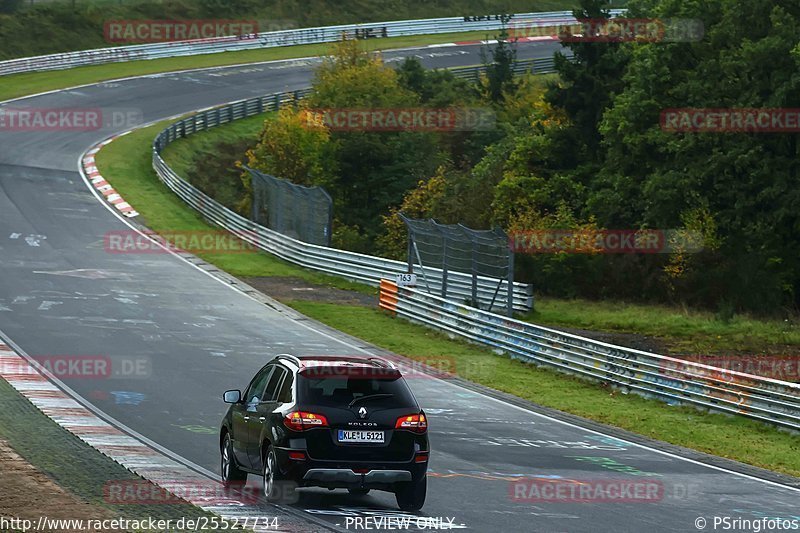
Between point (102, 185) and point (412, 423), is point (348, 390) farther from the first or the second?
point (102, 185)

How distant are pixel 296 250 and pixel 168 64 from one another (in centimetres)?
3843

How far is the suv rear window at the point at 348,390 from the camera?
13.4 meters

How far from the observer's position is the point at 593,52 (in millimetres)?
51219

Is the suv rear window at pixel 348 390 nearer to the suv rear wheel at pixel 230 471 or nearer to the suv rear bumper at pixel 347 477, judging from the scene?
the suv rear bumper at pixel 347 477

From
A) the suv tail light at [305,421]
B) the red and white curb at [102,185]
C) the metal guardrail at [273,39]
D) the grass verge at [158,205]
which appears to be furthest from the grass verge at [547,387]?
the metal guardrail at [273,39]

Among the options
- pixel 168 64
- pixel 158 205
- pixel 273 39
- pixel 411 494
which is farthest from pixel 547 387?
pixel 273 39

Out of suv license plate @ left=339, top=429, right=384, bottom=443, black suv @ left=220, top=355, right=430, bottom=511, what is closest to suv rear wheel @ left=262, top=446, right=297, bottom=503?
black suv @ left=220, top=355, right=430, bottom=511

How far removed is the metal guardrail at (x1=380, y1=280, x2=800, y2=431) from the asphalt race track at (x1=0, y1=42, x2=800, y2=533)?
326cm

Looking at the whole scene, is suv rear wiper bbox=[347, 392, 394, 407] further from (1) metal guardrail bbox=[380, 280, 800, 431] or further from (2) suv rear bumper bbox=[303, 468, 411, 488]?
(1) metal guardrail bbox=[380, 280, 800, 431]

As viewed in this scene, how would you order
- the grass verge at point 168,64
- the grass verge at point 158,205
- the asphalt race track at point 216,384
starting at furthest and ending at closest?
the grass verge at point 168,64
the grass verge at point 158,205
the asphalt race track at point 216,384

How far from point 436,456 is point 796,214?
2454 cm

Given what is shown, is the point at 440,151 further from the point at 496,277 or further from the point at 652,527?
the point at 652,527

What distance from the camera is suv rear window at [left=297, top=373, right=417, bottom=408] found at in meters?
13.4

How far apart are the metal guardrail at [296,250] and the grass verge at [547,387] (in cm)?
54
